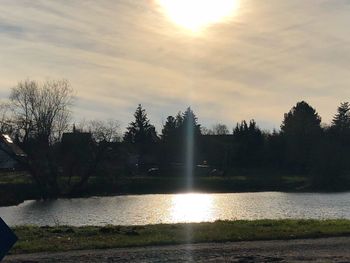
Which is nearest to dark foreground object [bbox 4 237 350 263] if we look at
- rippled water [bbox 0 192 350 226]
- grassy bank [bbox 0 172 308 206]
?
rippled water [bbox 0 192 350 226]

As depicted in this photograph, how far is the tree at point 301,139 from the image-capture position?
301 feet

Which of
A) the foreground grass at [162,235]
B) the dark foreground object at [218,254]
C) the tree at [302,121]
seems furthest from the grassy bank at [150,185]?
the dark foreground object at [218,254]

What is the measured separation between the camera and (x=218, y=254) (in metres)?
12.1

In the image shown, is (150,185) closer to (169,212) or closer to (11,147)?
(11,147)

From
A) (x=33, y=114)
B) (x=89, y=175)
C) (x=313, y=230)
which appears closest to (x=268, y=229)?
(x=313, y=230)

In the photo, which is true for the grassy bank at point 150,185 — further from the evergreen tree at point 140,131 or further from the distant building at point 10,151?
the evergreen tree at point 140,131

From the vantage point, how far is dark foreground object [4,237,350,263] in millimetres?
11461

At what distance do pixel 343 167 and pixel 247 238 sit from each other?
227 ft

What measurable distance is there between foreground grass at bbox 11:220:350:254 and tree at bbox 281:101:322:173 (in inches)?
2781

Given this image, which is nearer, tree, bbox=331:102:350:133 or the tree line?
the tree line

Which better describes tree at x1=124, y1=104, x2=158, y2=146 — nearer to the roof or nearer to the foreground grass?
the roof

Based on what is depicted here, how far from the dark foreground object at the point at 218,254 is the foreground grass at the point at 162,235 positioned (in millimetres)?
708

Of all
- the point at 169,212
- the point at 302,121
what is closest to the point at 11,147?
the point at 169,212

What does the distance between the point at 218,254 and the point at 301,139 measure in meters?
86.0
